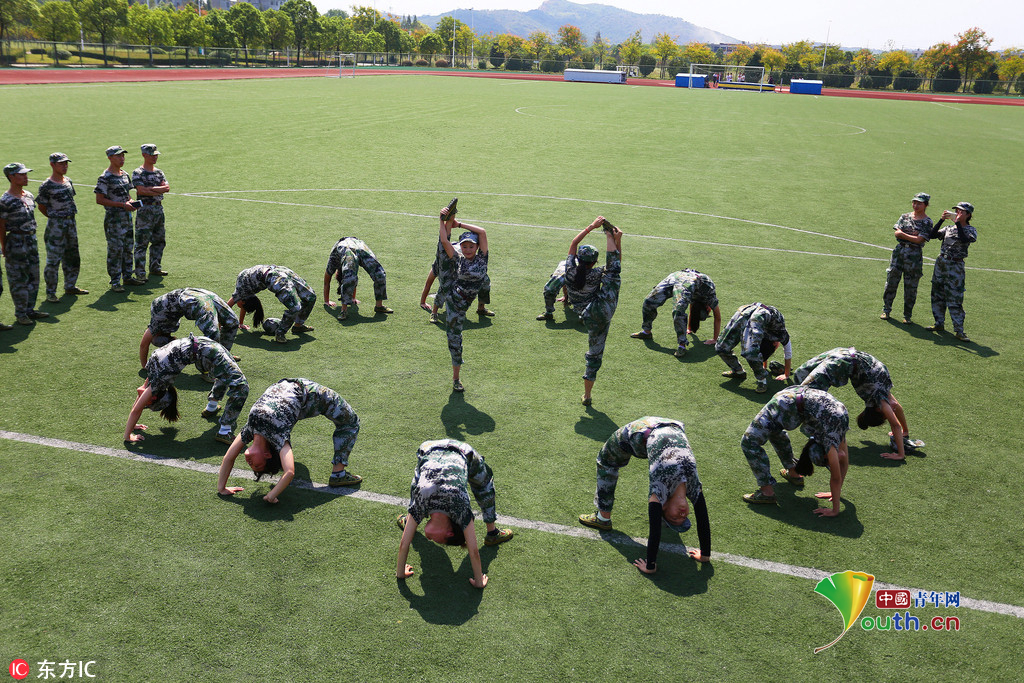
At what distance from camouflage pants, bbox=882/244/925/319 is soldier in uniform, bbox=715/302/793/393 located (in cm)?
432

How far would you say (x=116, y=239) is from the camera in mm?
13969

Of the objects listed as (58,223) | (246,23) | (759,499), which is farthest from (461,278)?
(246,23)

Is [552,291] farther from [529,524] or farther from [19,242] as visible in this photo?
[19,242]

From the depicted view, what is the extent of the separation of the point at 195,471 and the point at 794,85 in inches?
3652

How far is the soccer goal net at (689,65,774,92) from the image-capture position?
91188mm

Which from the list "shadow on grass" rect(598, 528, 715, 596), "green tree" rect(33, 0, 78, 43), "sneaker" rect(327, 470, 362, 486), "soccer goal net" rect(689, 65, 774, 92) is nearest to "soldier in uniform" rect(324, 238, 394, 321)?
"sneaker" rect(327, 470, 362, 486)

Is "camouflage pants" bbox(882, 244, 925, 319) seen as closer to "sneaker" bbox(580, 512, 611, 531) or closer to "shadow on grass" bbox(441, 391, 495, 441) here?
"shadow on grass" bbox(441, 391, 495, 441)

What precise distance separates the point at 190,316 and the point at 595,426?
6246 millimetres

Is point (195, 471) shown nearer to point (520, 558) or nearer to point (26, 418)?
point (26, 418)

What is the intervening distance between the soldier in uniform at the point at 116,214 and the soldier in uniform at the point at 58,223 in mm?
575

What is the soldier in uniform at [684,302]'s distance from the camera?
12289mm

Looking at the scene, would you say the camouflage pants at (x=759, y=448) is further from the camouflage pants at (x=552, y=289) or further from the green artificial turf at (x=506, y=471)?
the camouflage pants at (x=552, y=289)

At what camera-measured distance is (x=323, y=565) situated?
710 cm

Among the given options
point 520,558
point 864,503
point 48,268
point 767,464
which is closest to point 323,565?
point 520,558
